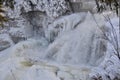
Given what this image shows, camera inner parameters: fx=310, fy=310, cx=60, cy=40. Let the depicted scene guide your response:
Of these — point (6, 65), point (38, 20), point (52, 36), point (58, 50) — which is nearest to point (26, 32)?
point (38, 20)

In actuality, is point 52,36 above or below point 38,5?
below

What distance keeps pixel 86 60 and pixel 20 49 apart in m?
1.52

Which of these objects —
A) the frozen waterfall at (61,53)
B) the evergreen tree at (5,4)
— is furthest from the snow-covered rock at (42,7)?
the frozen waterfall at (61,53)

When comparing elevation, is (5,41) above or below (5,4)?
below

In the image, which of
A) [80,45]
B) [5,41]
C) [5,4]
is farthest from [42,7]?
[80,45]

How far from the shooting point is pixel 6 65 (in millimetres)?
5535

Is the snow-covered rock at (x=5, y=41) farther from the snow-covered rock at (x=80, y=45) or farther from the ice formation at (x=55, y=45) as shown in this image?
the snow-covered rock at (x=80, y=45)

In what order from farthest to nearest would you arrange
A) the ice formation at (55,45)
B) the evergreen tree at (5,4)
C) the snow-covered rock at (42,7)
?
the evergreen tree at (5,4), the snow-covered rock at (42,7), the ice formation at (55,45)

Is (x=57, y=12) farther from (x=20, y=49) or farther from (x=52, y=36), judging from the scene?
(x=20, y=49)

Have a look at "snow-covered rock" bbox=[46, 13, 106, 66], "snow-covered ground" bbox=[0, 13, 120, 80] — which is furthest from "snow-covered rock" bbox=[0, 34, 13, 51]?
"snow-covered rock" bbox=[46, 13, 106, 66]

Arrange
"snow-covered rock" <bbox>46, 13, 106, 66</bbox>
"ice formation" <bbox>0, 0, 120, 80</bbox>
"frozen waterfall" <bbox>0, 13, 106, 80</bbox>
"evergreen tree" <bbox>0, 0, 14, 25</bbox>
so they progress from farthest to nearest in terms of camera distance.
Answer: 1. "evergreen tree" <bbox>0, 0, 14, 25</bbox>
2. "snow-covered rock" <bbox>46, 13, 106, 66</bbox>
3. "frozen waterfall" <bbox>0, 13, 106, 80</bbox>
4. "ice formation" <bbox>0, 0, 120, 80</bbox>

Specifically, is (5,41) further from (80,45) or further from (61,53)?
(80,45)

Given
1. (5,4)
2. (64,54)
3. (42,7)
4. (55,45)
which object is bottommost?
(64,54)

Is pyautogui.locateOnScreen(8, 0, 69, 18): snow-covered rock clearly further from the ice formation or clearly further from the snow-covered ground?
the snow-covered ground
